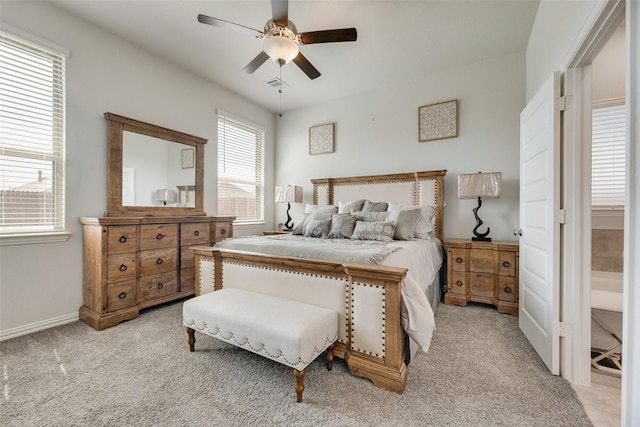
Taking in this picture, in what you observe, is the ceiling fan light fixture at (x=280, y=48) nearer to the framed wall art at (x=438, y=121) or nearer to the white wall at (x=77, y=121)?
the white wall at (x=77, y=121)

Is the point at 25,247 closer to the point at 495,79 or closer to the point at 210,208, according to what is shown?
the point at 210,208

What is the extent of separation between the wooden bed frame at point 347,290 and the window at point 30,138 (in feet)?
4.52

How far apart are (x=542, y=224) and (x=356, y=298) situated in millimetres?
1430

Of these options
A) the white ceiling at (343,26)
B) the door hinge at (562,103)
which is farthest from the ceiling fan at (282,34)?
the door hinge at (562,103)

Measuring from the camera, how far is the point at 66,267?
8.29 feet

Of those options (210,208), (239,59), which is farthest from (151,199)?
(239,59)

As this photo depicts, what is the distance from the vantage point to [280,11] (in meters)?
1.94

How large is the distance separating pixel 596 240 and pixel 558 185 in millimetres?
1529

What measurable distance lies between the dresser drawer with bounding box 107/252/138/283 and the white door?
11.4ft

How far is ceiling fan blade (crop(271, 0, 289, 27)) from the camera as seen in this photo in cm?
188

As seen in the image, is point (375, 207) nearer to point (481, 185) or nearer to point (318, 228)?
point (318, 228)

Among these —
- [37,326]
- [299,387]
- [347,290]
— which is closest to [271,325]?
[299,387]

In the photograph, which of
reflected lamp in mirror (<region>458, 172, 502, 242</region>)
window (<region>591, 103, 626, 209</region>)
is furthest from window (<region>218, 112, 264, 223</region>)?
window (<region>591, 103, 626, 209</region>)

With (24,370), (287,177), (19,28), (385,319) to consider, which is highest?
(19,28)
